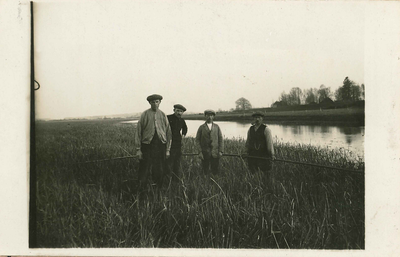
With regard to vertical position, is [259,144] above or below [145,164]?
above

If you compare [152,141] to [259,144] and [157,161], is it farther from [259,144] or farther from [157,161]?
[259,144]

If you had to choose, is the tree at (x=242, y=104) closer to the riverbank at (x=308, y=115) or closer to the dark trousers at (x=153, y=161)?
the riverbank at (x=308, y=115)

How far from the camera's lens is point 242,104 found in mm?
2908

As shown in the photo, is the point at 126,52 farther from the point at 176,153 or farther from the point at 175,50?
the point at 176,153

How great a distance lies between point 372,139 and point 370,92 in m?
0.54

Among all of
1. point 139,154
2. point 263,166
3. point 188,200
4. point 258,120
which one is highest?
point 258,120

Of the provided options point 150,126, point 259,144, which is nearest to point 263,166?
point 259,144

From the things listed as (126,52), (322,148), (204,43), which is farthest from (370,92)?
(126,52)

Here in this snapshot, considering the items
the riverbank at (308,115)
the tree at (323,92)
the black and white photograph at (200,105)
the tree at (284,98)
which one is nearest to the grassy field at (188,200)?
the black and white photograph at (200,105)

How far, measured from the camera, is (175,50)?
9.84ft

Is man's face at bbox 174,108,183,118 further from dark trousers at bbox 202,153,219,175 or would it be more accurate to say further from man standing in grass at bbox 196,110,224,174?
dark trousers at bbox 202,153,219,175

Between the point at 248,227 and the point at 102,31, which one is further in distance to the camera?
the point at 102,31

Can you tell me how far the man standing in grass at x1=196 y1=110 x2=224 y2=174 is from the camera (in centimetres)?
296

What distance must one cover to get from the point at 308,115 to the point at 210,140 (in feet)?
4.00
